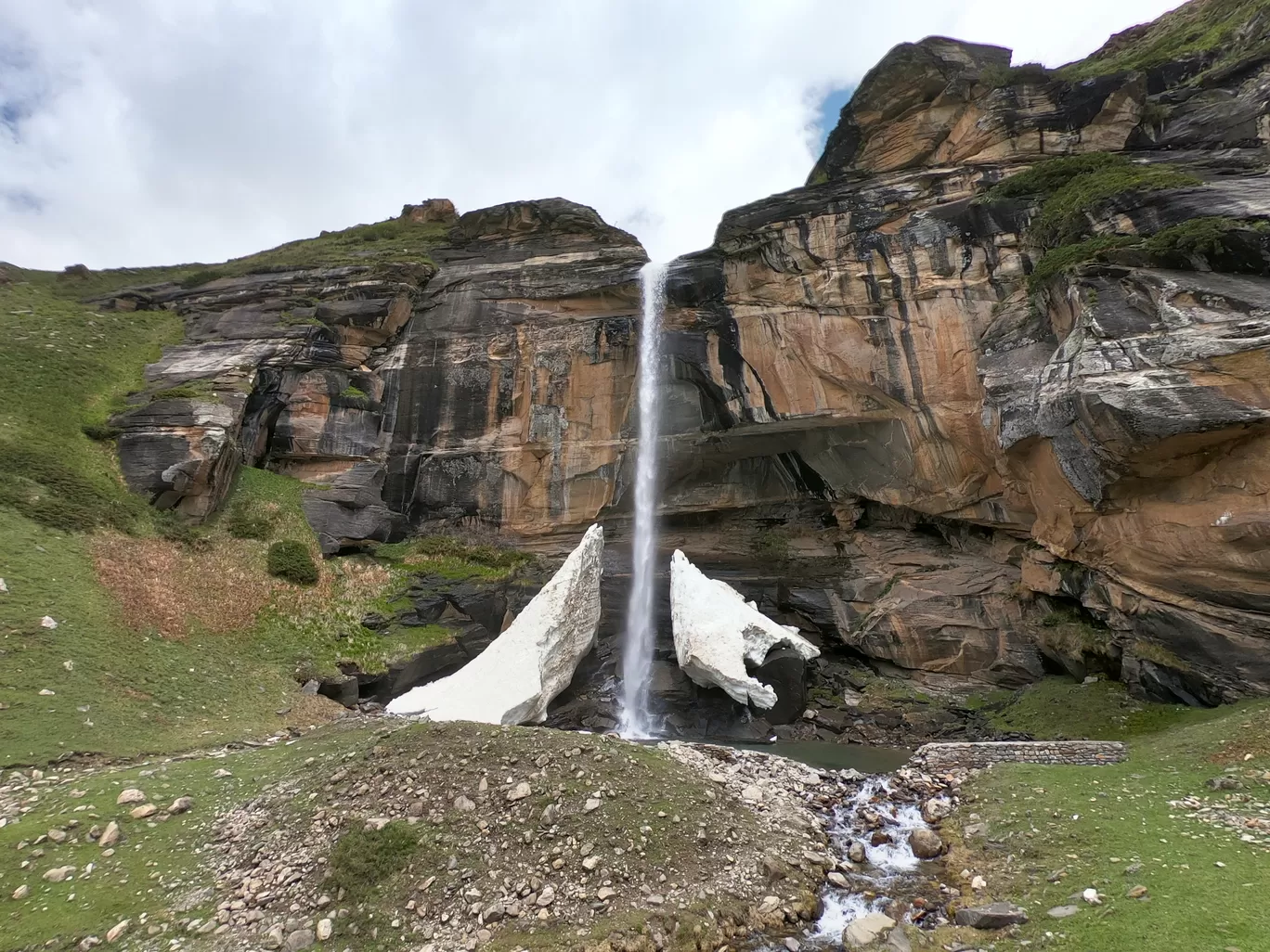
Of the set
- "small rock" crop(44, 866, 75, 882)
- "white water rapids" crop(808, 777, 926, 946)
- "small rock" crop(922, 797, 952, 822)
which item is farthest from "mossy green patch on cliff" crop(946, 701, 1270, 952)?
"small rock" crop(44, 866, 75, 882)

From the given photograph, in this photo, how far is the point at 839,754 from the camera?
18.3 m

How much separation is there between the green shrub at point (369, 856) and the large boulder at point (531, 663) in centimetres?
621

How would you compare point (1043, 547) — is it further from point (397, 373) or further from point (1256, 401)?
point (397, 373)

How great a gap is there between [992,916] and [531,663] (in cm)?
1444

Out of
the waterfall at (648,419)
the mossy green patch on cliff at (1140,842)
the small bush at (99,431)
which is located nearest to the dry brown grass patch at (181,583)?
the small bush at (99,431)

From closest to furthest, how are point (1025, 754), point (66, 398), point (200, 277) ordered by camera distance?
point (1025, 754)
point (66, 398)
point (200, 277)

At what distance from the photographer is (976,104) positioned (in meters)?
25.1

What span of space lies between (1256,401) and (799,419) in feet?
49.4

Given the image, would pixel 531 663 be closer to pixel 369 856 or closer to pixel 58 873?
pixel 369 856

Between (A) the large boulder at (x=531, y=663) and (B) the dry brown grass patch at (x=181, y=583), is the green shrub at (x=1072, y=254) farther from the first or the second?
(B) the dry brown grass patch at (x=181, y=583)

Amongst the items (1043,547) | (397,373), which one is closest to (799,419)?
(1043,547)

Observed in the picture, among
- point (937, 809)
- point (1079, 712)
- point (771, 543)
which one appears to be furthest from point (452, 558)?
point (1079, 712)

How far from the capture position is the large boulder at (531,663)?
60.4ft

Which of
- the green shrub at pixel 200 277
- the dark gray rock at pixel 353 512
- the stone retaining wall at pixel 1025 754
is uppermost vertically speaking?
the green shrub at pixel 200 277
